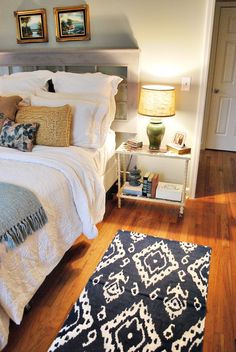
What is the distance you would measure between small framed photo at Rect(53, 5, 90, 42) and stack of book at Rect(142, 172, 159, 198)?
1510 mm

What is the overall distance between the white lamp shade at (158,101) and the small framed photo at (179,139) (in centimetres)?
26

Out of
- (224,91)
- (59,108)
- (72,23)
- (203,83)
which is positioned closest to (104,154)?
(59,108)

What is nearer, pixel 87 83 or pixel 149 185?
pixel 87 83

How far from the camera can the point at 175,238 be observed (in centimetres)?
235

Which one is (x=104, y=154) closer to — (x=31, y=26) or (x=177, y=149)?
(x=177, y=149)

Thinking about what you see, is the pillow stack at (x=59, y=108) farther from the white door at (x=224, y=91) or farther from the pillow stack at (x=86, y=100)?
the white door at (x=224, y=91)

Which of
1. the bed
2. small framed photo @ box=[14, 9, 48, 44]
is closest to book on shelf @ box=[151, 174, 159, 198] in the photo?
the bed

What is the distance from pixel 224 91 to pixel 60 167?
3.31 metres

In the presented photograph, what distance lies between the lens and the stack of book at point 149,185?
268 centimetres

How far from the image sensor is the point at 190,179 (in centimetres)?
297

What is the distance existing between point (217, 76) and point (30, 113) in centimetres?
308

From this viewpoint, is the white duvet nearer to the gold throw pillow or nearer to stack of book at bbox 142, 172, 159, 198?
the gold throw pillow

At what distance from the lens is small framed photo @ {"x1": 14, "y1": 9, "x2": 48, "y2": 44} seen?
2.86 metres

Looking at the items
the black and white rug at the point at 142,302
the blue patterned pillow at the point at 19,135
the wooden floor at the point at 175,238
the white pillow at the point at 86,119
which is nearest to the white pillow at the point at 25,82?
the white pillow at the point at 86,119
